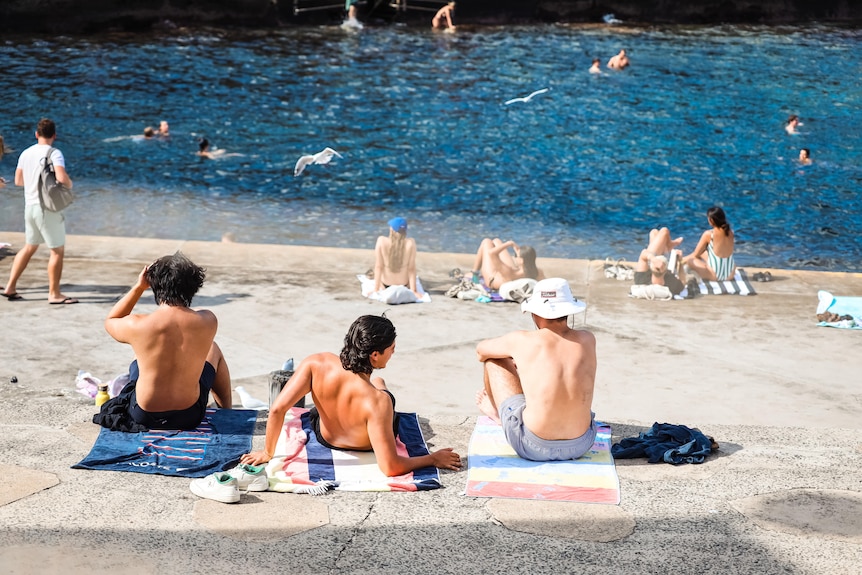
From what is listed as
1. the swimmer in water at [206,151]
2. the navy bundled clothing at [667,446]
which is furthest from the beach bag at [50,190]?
the swimmer in water at [206,151]

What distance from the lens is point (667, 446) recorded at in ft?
20.4

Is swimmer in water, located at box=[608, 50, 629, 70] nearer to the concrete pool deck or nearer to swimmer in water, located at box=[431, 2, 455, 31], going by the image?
swimmer in water, located at box=[431, 2, 455, 31]

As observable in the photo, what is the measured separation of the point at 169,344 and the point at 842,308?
7.89 meters

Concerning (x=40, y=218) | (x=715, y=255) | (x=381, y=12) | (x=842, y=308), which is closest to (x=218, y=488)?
(x=40, y=218)

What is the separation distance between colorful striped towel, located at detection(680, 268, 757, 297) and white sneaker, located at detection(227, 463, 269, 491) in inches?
320

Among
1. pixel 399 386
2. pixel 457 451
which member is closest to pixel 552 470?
pixel 457 451

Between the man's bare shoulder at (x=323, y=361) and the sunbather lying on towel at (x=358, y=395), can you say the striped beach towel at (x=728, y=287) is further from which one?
the man's bare shoulder at (x=323, y=361)

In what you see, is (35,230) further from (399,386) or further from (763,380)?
(763,380)

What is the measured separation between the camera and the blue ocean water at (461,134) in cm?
2233

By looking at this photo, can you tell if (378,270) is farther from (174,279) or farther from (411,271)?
(174,279)

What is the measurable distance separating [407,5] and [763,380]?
34330mm

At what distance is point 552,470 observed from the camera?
5844mm

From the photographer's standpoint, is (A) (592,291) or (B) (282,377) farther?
(A) (592,291)

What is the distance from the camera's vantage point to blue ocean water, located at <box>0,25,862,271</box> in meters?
22.3
